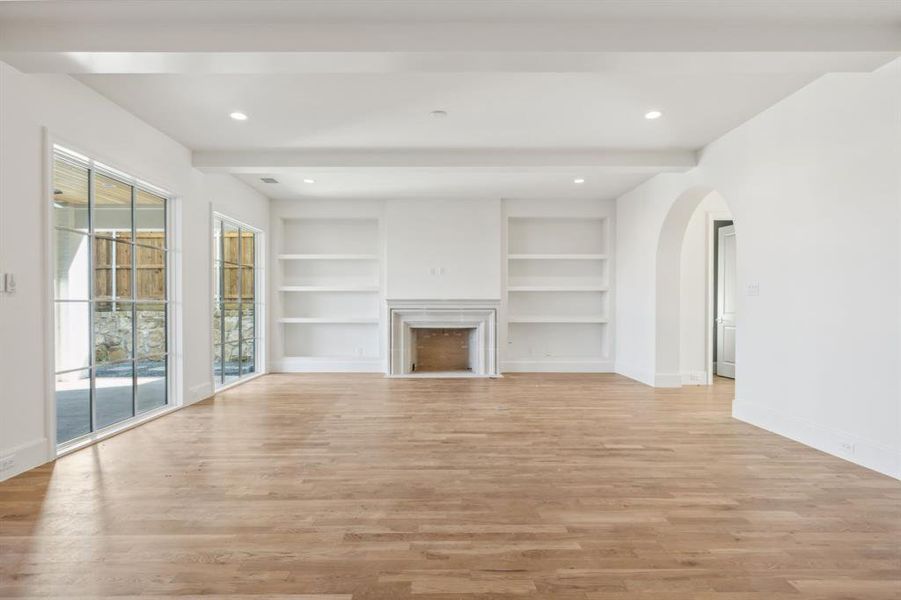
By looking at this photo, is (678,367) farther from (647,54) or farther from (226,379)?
(226,379)

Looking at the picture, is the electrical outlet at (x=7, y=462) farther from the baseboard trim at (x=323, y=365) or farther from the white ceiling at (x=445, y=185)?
the baseboard trim at (x=323, y=365)

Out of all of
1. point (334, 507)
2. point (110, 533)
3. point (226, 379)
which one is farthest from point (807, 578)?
point (226, 379)

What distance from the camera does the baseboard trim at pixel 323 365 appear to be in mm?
7371

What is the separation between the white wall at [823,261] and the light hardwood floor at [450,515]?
32 centimetres

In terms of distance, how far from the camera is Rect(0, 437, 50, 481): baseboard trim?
9.16 ft

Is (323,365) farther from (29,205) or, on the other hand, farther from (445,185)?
(29,205)

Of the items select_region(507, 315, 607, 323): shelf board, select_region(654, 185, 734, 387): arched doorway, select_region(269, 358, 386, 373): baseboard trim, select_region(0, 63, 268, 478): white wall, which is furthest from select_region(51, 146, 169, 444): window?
select_region(654, 185, 734, 387): arched doorway

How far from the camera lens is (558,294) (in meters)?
7.66

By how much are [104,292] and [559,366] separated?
6123mm

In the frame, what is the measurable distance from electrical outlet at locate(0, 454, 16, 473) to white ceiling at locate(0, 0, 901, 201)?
2.47 meters

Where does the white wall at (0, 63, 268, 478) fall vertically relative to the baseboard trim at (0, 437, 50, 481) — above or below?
above

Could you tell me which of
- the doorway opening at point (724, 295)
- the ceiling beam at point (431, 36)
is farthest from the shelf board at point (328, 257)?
the doorway opening at point (724, 295)

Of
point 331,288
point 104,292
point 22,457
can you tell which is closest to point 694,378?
point 331,288

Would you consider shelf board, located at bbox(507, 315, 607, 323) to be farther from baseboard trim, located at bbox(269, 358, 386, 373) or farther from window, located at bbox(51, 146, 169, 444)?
window, located at bbox(51, 146, 169, 444)
